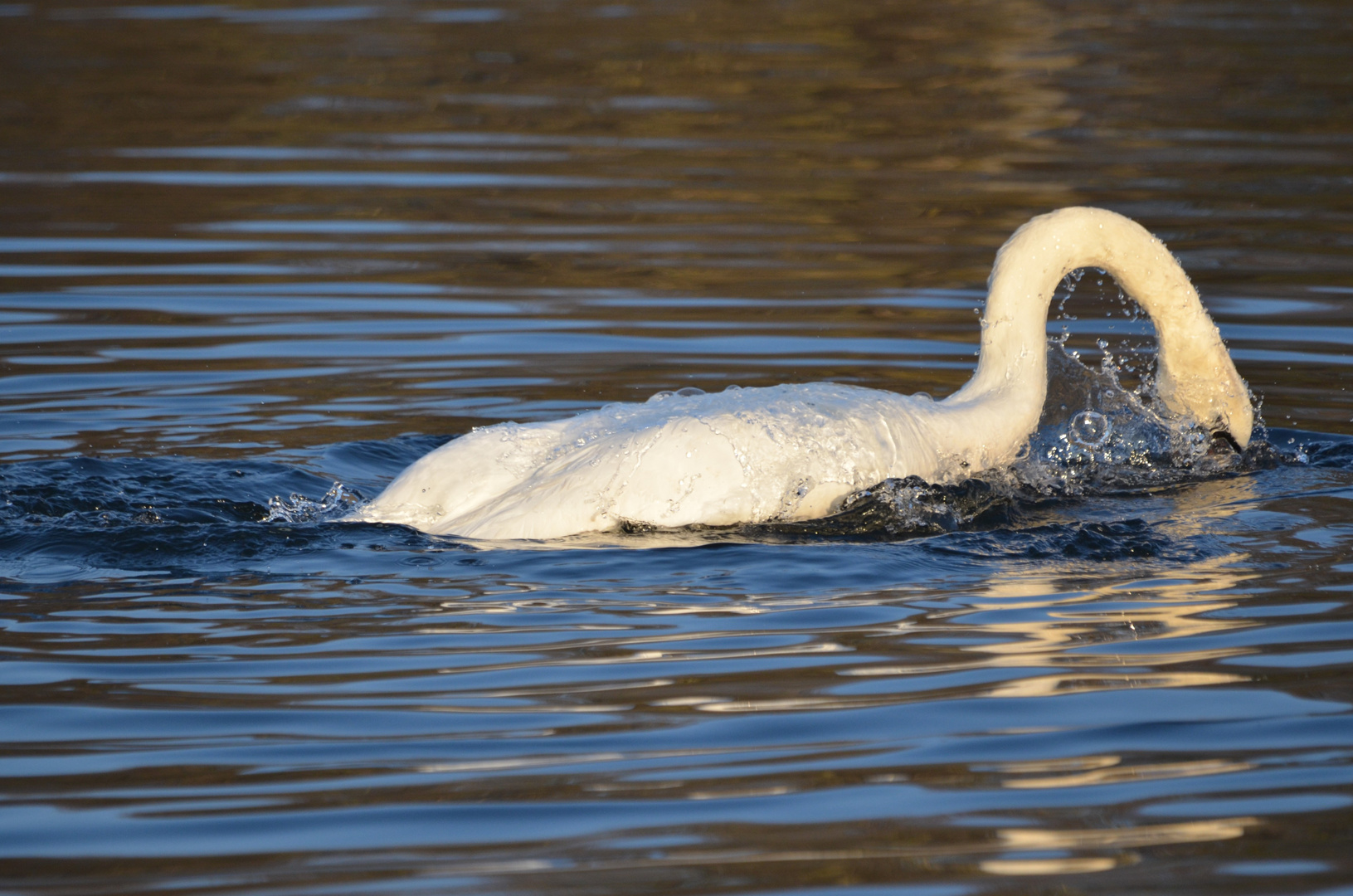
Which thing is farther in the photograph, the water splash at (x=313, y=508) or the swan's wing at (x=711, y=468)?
the water splash at (x=313, y=508)

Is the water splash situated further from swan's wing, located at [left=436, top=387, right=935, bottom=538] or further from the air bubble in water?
the air bubble in water

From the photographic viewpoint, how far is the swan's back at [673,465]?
7.08m

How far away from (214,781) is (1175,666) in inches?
118

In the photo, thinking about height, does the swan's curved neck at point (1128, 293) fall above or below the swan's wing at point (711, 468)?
above

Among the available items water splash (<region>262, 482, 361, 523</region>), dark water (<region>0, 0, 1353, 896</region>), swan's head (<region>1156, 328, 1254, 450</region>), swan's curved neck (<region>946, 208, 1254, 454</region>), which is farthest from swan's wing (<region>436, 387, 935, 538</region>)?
swan's head (<region>1156, 328, 1254, 450</region>)

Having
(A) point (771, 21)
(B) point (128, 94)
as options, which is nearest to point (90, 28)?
(B) point (128, 94)

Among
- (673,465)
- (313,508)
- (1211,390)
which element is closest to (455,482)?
(313,508)

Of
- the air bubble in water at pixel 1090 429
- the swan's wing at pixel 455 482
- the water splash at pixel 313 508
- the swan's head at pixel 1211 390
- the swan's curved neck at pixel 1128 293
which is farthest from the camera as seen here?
the air bubble in water at pixel 1090 429

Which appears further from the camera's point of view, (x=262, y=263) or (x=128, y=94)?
(x=128, y=94)

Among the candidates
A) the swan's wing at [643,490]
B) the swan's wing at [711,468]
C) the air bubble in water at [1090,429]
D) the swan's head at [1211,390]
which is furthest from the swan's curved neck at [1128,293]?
the swan's wing at [643,490]

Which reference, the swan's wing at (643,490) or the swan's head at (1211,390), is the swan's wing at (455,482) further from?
the swan's head at (1211,390)

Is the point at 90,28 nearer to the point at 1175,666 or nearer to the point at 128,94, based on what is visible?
the point at 128,94

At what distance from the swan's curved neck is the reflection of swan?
1 centimetres

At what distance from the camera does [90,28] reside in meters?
22.9
